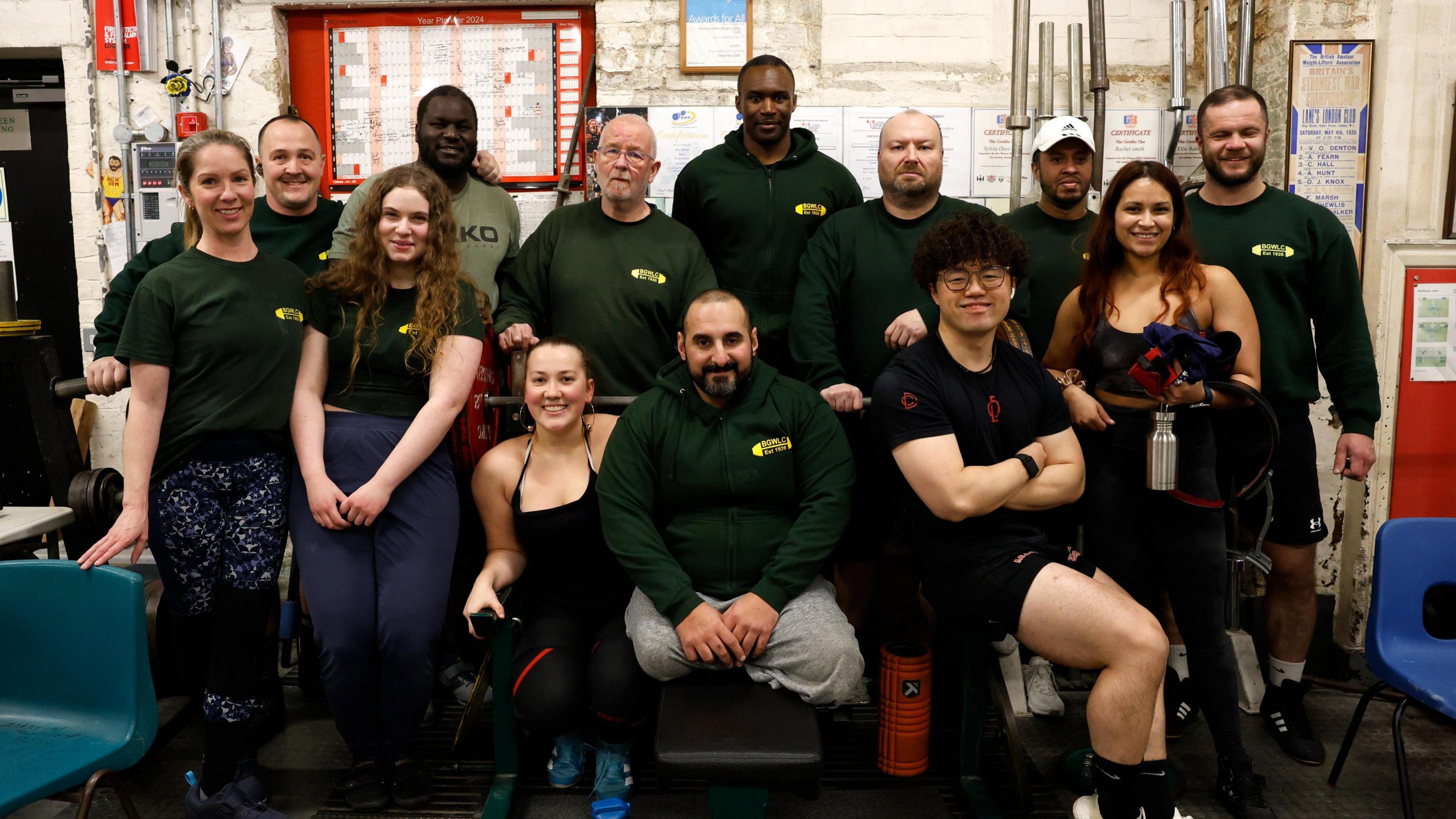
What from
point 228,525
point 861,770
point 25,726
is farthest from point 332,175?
point 861,770

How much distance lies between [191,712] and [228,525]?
89 cm

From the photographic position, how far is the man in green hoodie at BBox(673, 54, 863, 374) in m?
3.12

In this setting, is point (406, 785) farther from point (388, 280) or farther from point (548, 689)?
point (388, 280)

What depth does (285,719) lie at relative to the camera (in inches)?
119

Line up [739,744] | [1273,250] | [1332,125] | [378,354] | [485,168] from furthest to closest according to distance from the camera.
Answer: [1332,125] < [485,168] < [1273,250] < [378,354] < [739,744]

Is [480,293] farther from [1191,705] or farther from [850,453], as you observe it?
[1191,705]

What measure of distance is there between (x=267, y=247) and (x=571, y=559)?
56.0 inches

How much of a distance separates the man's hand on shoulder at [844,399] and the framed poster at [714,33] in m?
1.88

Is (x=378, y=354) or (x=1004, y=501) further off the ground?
(x=378, y=354)

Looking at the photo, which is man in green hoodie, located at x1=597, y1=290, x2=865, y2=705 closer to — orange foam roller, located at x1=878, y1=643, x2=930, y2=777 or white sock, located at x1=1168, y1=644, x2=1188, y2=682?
Answer: orange foam roller, located at x1=878, y1=643, x2=930, y2=777

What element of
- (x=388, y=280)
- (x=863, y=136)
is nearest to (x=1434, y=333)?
(x=863, y=136)

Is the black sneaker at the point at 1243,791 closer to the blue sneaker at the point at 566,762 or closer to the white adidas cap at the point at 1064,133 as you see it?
the blue sneaker at the point at 566,762

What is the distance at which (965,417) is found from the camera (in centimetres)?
228

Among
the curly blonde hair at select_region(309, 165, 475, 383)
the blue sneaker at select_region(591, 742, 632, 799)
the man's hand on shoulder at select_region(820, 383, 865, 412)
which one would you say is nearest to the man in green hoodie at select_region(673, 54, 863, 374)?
the man's hand on shoulder at select_region(820, 383, 865, 412)
